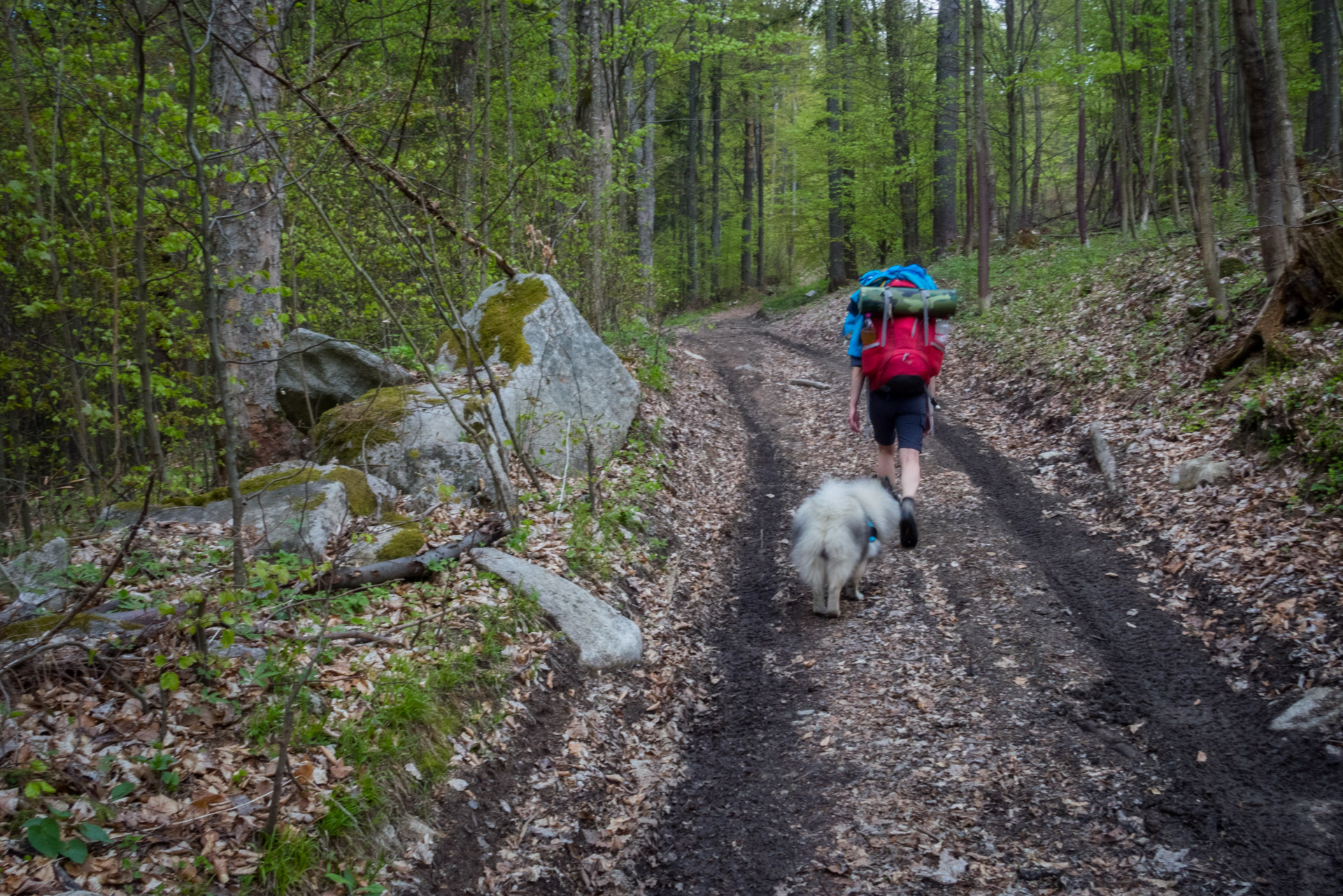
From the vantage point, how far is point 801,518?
19.2ft

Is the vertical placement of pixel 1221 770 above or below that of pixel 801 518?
below

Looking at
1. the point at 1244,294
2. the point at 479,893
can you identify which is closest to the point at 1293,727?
the point at 479,893

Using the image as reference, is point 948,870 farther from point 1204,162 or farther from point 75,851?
point 1204,162

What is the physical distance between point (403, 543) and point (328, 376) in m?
3.26

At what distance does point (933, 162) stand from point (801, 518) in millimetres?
19154

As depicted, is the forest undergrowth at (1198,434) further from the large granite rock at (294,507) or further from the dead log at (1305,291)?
the large granite rock at (294,507)

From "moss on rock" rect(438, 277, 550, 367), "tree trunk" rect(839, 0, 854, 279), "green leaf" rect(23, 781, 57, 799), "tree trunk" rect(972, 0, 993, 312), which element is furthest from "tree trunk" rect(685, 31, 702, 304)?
"green leaf" rect(23, 781, 57, 799)

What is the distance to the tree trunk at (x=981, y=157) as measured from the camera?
14211 mm

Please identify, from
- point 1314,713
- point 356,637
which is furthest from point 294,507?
point 1314,713

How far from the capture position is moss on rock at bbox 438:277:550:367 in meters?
8.01

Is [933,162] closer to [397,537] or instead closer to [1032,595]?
[1032,595]

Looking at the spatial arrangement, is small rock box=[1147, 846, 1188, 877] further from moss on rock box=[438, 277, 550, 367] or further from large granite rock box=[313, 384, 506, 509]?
moss on rock box=[438, 277, 550, 367]

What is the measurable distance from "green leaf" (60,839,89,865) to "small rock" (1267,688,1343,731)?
5242 millimetres

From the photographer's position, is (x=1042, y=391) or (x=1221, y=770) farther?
(x=1042, y=391)
